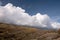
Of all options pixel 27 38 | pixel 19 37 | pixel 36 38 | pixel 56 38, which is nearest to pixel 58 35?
pixel 56 38

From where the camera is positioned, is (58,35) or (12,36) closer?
(58,35)

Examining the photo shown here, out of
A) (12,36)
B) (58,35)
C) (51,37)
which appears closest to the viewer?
(51,37)

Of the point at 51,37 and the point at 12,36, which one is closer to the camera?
the point at 51,37

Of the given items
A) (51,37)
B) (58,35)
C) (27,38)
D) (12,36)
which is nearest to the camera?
(51,37)

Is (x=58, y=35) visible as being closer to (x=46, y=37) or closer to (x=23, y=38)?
(x=46, y=37)

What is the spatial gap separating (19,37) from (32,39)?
15.5 m

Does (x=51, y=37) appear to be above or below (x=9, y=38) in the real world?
below

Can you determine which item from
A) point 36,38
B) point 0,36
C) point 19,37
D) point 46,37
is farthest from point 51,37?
point 0,36

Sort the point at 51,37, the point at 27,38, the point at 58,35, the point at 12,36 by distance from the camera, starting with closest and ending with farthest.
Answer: the point at 51,37 → the point at 58,35 → the point at 27,38 → the point at 12,36

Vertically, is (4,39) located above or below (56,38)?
above

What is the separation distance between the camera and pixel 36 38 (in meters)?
115

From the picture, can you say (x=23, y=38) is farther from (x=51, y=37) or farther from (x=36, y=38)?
(x=51, y=37)

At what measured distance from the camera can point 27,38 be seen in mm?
124500

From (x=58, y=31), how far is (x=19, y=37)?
34.0 metres
